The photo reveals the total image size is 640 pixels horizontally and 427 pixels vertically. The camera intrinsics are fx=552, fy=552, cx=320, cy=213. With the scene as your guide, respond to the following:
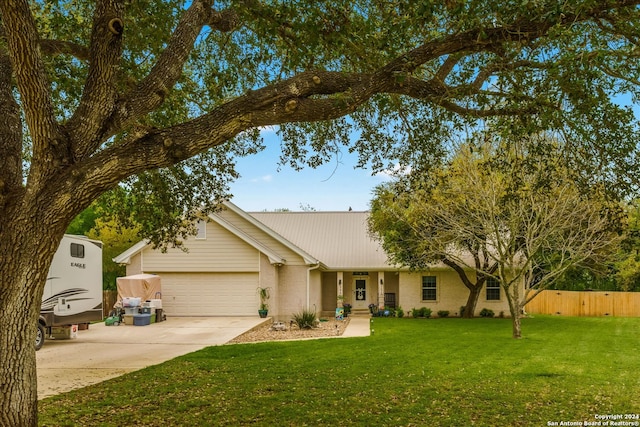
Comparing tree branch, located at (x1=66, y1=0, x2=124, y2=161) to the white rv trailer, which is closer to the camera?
tree branch, located at (x1=66, y1=0, x2=124, y2=161)

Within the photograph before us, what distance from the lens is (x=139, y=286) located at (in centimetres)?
2161

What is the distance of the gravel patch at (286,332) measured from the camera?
56.2ft

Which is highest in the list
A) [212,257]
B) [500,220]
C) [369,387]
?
[500,220]

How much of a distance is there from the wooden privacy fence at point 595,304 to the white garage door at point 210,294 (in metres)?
17.9

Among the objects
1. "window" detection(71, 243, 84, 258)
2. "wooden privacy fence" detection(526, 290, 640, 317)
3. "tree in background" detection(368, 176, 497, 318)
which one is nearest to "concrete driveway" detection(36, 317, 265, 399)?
"window" detection(71, 243, 84, 258)

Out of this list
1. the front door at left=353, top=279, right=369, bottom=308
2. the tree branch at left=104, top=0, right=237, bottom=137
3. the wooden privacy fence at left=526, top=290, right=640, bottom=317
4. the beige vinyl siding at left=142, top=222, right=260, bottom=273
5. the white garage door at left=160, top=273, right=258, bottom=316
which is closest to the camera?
the tree branch at left=104, top=0, right=237, bottom=137

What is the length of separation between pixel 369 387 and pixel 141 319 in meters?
13.5

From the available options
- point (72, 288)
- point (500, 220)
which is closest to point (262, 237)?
point (72, 288)

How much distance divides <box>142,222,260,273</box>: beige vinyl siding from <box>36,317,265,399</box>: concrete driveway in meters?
2.11

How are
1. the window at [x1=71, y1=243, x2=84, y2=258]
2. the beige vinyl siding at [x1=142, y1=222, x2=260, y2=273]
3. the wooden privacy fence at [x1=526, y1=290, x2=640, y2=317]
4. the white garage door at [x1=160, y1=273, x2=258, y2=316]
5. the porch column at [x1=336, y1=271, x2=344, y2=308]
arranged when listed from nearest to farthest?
the window at [x1=71, y1=243, x2=84, y2=258], the beige vinyl siding at [x1=142, y1=222, x2=260, y2=273], the white garage door at [x1=160, y1=273, x2=258, y2=316], the porch column at [x1=336, y1=271, x2=344, y2=308], the wooden privacy fence at [x1=526, y1=290, x2=640, y2=317]

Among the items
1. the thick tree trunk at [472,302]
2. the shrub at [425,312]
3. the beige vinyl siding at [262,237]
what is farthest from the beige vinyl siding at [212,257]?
the thick tree trunk at [472,302]

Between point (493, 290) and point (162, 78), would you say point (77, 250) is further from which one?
point (493, 290)

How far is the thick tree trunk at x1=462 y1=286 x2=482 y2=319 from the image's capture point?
84.5ft

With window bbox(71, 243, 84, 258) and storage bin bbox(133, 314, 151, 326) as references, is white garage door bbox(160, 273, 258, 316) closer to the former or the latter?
storage bin bbox(133, 314, 151, 326)
